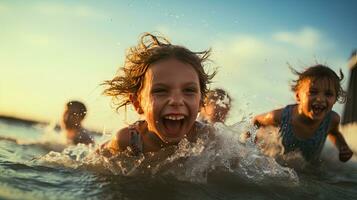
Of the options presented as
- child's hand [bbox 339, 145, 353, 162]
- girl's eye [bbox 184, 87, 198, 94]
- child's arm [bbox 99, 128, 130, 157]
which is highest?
girl's eye [bbox 184, 87, 198, 94]

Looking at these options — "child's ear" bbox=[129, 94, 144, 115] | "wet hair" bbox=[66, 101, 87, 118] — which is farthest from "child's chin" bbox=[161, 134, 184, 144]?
"wet hair" bbox=[66, 101, 87, 118]

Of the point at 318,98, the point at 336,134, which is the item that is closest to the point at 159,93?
the point at 318,98

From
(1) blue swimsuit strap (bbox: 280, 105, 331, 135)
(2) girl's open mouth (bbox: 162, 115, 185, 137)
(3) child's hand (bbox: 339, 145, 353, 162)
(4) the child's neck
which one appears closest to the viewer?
(2) girl's open mouth (bbox: 162, 115, 185, 137)

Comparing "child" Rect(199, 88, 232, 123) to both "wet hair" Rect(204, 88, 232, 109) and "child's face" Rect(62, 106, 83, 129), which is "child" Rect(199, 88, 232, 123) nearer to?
"wet hair" Rect(204, 88, 232, 109)

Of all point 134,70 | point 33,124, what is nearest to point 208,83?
point 134,70

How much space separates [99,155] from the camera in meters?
4.20

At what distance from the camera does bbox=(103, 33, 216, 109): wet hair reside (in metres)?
4.04

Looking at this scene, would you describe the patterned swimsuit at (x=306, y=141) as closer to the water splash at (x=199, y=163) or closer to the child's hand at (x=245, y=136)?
the child's hand at (x=245, y=136)

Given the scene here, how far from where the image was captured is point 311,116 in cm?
611

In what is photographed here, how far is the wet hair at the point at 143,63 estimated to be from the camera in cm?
404

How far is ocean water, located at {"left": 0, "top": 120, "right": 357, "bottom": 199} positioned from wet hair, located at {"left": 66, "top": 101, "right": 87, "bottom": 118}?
453 cm

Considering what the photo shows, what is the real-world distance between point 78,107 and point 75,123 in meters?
0.40

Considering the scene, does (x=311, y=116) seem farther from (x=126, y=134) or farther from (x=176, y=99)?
(x=176, y=99)

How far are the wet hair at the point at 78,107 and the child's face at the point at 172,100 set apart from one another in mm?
5398
